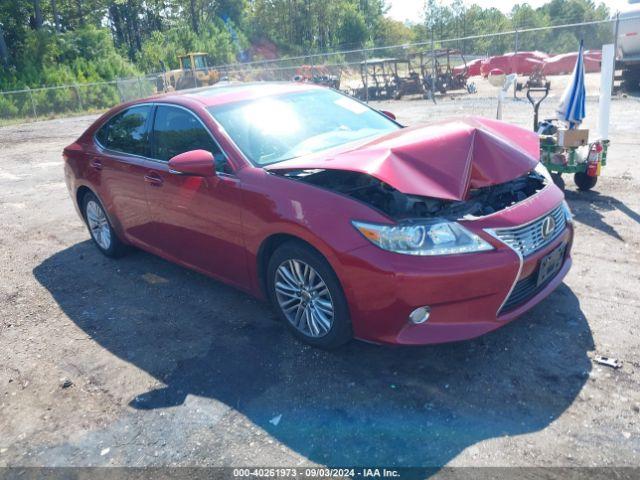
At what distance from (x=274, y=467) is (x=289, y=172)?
1.84 metres

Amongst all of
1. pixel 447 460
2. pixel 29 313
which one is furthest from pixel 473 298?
pixel 29 313

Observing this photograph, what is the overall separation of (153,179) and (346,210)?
2064 millimetres

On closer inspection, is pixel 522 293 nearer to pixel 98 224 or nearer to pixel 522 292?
pixel 522 292

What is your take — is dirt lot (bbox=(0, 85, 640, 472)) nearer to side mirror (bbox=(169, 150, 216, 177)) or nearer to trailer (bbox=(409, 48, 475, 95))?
side mirror (bbox=(169, 150, 216, 177))

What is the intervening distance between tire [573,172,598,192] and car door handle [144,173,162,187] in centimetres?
502

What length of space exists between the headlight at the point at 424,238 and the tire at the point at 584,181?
4252 millimetres

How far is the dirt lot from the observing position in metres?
2.75

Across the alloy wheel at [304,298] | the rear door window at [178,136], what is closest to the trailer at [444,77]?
the rear door window at [178,136]

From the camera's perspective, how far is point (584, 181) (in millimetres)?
6602

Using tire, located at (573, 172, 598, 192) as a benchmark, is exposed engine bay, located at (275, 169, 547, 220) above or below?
above

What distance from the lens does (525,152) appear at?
3.77 meters

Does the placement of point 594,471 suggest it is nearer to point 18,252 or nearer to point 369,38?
point 18,252

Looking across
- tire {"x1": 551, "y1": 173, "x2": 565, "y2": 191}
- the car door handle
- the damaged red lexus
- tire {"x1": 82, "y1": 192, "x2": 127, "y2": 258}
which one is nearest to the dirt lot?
the damaged red lexus

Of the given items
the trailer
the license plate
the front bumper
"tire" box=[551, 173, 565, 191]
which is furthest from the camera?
the trailer
